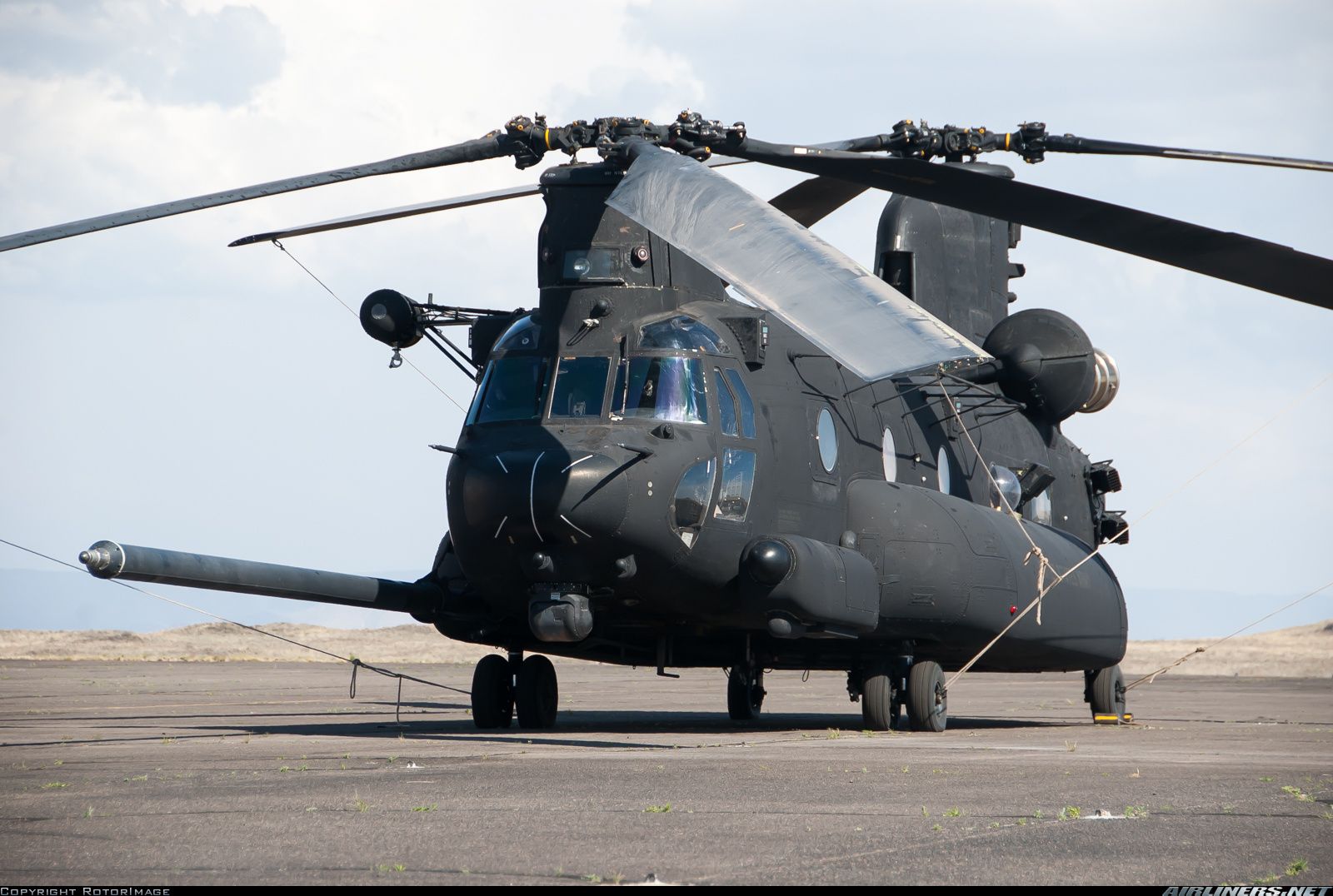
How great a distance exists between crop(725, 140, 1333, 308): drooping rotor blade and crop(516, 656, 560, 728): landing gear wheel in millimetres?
6536

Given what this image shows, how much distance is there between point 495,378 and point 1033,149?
5.84m

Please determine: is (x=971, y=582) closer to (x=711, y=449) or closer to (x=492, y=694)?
(x=711, y=449)

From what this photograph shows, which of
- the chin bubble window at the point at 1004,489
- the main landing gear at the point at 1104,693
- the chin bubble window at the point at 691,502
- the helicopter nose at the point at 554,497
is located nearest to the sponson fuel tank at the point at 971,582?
the chin bubble window at the point at 1004,489

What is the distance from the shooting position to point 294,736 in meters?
14.2

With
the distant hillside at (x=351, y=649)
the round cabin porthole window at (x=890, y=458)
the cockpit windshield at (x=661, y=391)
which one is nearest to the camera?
the cockpit windshield at (x=661, y=391)

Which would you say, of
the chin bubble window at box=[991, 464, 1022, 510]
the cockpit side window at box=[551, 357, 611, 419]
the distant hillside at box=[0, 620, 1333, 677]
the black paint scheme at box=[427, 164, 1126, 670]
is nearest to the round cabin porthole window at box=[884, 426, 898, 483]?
the black paint scheme at box=[427, 164, 1126, 670]

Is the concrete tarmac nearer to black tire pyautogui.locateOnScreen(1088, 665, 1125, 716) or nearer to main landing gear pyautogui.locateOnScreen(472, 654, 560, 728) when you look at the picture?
main landing gear pyautogui.locateOnScreen(472, 654, 560, 728)

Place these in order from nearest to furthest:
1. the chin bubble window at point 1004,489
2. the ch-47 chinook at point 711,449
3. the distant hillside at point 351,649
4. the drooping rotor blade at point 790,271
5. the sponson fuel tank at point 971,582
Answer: the drooping rotor blade at point 790,271 → the ch-47 chinook at point 711,449 → the sponson fuel tank at point 971,582 → the chin bubble window at point 1004,489 → the distant hillside at point 351,649

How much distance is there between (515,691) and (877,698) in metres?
3.63

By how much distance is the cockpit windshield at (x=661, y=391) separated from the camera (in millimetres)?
13742

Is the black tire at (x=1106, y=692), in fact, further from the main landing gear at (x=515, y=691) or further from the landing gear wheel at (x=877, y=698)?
the main landing gear at (x=515, y=691)

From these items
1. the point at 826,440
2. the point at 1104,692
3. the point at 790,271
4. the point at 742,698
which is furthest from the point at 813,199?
the point at 790,271

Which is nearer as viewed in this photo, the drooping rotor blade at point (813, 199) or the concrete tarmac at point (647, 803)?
the concrete tarmac at point (647, 803)

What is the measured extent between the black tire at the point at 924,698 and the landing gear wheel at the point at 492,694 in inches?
160
